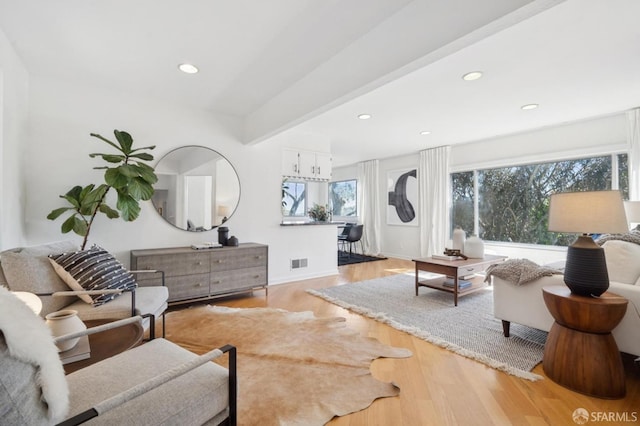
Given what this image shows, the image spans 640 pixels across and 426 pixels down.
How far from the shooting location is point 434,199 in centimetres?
587

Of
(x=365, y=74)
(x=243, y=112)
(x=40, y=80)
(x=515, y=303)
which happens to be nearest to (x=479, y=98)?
(x=365, y=74)

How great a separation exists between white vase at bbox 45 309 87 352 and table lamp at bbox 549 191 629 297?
278cm

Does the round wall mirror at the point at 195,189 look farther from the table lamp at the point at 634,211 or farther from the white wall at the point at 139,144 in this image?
the table lamp at the point at 634,211

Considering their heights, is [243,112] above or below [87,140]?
above

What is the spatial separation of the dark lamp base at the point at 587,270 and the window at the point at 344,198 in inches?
235

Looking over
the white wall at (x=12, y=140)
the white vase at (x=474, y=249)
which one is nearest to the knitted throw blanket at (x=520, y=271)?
the white vase at (x=474, y=249)

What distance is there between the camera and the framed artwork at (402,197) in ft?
21.2

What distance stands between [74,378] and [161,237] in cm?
256

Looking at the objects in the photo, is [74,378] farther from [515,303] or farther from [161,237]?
[515,303]

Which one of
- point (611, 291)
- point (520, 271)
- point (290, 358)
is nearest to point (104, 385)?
point (290, 358)

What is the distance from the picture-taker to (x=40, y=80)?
287 centimetres

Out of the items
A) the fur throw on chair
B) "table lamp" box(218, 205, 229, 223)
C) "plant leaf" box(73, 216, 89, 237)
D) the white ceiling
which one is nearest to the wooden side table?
the white ceiling

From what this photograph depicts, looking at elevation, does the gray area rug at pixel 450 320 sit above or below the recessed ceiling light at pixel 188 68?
below

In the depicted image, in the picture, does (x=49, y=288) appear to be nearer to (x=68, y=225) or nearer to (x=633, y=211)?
(x=68, y=225)
